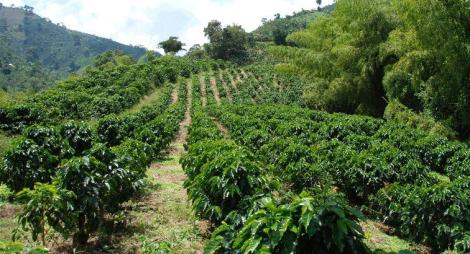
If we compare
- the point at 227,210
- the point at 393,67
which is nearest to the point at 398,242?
the point at 227,210

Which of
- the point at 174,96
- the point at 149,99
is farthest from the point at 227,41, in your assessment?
the point at 149,99

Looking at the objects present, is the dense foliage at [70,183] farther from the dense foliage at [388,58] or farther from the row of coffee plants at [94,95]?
the dense foliage at [388,58]

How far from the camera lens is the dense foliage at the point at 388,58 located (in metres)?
17.8

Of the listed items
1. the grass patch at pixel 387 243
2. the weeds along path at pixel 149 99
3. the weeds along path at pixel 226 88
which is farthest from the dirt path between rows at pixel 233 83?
the grass patch at pixel 387 243

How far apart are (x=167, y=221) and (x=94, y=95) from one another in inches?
1039

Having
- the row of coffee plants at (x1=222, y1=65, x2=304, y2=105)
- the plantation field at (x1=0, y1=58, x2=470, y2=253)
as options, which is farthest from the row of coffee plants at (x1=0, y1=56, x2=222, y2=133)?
the plantation field at (x1=0, y1=58, x2=470, y2=253)

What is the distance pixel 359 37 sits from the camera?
79.5 ft

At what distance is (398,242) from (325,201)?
204 inches

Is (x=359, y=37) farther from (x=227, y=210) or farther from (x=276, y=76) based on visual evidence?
(x=276, y=76)

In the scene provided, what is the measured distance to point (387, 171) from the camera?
9.79 m

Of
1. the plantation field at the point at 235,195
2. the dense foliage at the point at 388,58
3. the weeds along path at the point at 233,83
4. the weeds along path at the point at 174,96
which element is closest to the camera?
the plantation field at the point at 235,195

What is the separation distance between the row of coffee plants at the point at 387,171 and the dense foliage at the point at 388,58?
3138 mm

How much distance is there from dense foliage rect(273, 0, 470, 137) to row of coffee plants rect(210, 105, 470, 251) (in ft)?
10.3

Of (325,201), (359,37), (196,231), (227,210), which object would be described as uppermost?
(359,37)
